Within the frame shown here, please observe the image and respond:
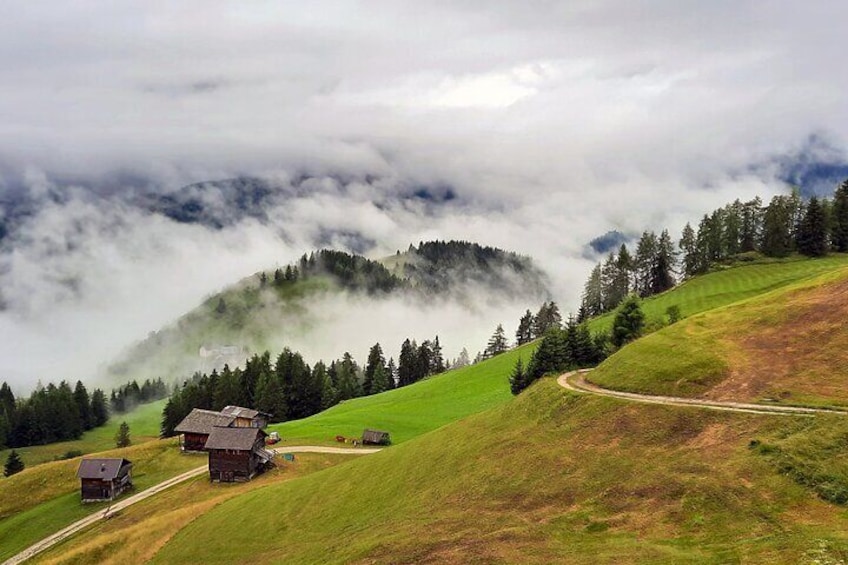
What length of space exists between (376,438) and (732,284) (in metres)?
89.0

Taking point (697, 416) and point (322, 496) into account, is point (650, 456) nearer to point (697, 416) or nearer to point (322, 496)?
point (697, 416)

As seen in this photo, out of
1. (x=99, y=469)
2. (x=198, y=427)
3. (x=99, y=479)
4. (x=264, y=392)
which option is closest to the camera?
(x=99, y=479)

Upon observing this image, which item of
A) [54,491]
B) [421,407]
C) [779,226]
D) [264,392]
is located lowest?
[54,491]

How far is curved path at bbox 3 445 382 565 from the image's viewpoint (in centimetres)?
7744

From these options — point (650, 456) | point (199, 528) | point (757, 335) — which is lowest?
point (199, 528)

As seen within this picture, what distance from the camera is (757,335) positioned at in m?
58.4

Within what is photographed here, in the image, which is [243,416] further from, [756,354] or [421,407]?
[756,354]

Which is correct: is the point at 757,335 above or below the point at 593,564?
above

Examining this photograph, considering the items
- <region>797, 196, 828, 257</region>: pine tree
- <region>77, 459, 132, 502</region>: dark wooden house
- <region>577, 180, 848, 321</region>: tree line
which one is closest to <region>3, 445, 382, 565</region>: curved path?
<region>77, 459, 132, 502</region>: dark wooden house

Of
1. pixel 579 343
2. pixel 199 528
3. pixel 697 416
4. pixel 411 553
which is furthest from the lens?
pixel 579 343

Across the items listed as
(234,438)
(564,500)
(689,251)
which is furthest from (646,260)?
(564,500)

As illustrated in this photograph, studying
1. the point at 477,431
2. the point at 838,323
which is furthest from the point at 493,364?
the point at 838,323

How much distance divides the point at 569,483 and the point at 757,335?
31.2 meters

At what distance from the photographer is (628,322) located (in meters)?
89.0
